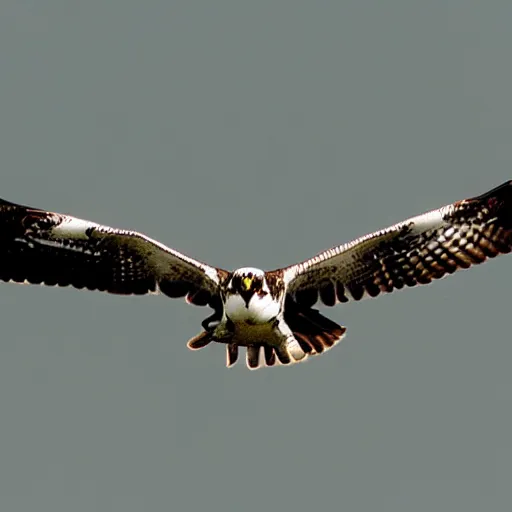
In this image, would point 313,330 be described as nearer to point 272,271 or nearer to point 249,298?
point 272,271

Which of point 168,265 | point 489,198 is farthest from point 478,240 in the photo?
point 168,265

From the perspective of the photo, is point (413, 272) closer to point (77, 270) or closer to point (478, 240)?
point (478, 240)

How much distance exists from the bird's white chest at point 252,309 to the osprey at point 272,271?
0.01 m

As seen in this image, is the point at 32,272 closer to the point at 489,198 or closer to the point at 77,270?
the point at 77,270

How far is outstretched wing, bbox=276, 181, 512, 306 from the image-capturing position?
43.1 m

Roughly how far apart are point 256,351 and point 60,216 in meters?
2.67

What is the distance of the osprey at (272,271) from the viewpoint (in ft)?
141

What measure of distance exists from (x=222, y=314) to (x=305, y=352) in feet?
3.44

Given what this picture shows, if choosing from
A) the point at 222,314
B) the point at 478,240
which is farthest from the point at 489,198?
the point at 222,314

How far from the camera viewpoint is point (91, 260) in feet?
142

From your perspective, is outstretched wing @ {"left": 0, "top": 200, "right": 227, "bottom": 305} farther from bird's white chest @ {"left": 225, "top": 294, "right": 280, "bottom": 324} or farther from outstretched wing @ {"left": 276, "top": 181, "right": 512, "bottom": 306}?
outstretched wing @ {"left": 276, "top": 181, "right": 512, "bottom": 306}

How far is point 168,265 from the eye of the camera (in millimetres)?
43438

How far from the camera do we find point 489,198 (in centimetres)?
4303

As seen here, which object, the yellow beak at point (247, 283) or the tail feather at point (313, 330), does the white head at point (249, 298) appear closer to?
the yellow beak at point (247, 283)
